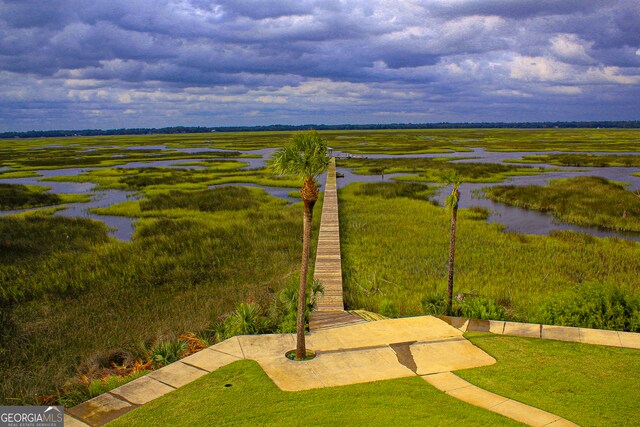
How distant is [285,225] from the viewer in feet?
81.9

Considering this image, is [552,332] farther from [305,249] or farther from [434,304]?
[305,249]

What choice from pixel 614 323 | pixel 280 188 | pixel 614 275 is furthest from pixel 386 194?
pixel 614 323

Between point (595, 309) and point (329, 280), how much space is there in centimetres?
689

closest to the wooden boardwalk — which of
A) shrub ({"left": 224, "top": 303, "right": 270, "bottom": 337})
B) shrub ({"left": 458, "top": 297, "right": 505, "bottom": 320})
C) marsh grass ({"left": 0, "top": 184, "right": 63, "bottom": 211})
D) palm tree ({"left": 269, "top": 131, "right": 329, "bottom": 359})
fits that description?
shrub ({"left": 224, "top": 303, "right": 270, "bottom": 337})

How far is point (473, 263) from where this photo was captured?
17.5 m

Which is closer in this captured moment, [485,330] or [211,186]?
[485,330]

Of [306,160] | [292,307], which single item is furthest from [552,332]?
[306,160]

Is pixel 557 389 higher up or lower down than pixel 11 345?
higher up

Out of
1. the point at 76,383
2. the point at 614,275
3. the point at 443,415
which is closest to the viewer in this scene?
the point at 443,415

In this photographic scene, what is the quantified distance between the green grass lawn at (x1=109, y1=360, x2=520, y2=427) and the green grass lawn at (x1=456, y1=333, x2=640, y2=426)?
3.26 feet

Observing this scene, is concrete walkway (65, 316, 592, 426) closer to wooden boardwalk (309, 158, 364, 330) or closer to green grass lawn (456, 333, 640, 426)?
green grass lawn (456, 333, 640, 426)

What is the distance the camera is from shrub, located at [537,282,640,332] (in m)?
9.98

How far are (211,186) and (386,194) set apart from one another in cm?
1581

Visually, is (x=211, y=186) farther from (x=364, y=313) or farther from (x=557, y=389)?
(x=557, y=389)
